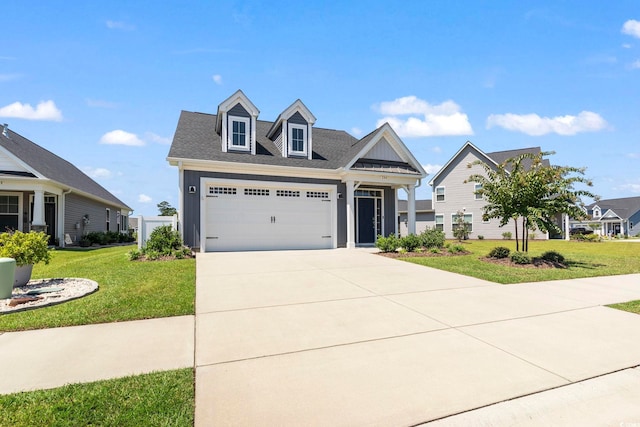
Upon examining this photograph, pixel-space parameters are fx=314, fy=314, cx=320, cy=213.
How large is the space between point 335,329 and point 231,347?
1298 mm

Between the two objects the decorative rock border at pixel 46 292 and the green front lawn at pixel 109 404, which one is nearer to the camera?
the green front lawn at pixel 109 404

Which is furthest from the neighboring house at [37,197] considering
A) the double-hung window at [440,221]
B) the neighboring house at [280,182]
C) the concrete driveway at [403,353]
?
the double-hung window at [440,221]

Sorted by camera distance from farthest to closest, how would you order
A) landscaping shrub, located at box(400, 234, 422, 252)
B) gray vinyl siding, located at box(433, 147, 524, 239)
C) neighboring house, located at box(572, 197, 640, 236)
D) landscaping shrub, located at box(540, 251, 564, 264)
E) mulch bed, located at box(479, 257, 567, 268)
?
neighboring house, located at box(572, 197, 640, 236)
gray vinyl siding, located at box(433, 147, 524, 239)
landscaping shrub, located at box(400, 234, 422, 252)
landscaping shrub, located at box(540, 251, 564, 264)
mulch bed, located at box(479, 257, 567, 268)

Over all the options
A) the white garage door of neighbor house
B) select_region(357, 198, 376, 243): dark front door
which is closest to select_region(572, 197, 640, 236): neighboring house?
select_region(357, 198, 376, 243): dark front door

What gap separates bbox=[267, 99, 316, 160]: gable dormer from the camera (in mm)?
14008

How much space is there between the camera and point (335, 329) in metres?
4.01

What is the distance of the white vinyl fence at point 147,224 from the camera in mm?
10781

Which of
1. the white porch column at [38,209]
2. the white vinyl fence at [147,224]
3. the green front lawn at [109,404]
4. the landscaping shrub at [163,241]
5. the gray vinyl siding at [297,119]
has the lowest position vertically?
the green front lawn at [109,404]

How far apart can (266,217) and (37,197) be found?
10.8m

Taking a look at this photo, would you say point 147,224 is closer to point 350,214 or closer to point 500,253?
point 350,214

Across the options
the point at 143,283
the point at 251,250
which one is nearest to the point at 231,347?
the point at 143,283

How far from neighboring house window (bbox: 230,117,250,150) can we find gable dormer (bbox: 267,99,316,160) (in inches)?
64.2

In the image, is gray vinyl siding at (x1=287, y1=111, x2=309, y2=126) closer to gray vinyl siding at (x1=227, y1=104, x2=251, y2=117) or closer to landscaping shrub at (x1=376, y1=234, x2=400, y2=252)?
gray vinyl siding at (x1=227, y1=104, x2=251, y2=117)

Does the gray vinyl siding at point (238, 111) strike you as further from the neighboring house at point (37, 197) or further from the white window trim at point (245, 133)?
the neighboring house at point (37, 197)
